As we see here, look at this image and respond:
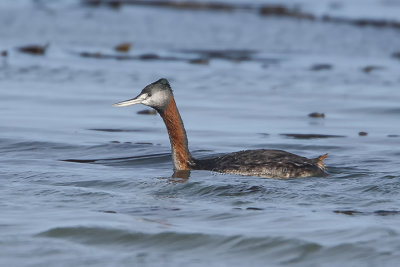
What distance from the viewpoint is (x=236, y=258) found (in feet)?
24.6

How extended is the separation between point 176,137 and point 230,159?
859 millimetres

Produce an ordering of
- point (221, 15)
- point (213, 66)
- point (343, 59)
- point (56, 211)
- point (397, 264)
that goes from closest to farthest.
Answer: point (397, 264) < point (56, 211) < point (213, 66) < point (343, 59) < point (221, 15)

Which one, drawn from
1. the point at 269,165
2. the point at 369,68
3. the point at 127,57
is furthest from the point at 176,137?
the point at 127,57

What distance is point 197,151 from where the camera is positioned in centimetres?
1274

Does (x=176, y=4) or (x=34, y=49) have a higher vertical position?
(x=176, y=4)

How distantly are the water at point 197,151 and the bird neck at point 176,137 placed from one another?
→ 21 cm

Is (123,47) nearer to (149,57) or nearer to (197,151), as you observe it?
(149,57)

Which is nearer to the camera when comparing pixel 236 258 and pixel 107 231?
pixel 236 258

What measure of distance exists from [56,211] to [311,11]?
29355 mm

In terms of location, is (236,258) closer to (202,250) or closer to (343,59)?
(202,250)

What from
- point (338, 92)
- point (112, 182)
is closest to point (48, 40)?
point (338, 92)

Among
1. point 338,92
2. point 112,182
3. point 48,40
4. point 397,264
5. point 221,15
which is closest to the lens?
point 397,264

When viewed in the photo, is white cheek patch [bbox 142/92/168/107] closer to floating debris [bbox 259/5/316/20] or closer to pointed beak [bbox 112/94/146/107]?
pointed beak [bbox 112/94/146/107]

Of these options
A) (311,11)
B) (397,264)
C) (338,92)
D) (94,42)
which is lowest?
(397,264)
